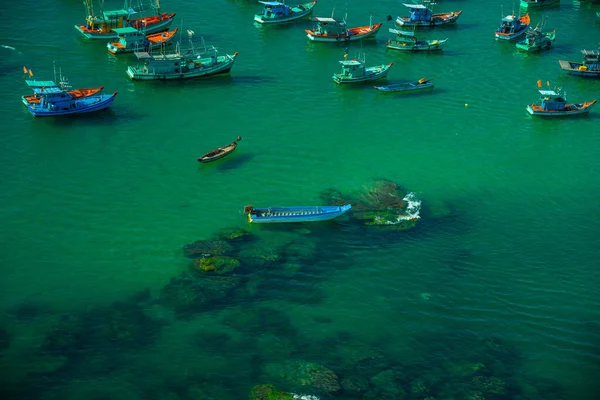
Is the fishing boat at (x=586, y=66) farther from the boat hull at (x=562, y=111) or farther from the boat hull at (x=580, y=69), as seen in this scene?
the boat hull at (x=562, y=111)

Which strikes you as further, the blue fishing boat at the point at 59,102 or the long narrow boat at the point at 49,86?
the long narrow boat at the point at 49,86

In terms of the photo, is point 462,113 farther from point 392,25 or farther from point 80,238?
point 80,238

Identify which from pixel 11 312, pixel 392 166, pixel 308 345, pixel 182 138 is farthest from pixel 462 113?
pixel 11 312

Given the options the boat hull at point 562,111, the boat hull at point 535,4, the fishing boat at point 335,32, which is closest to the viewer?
the boat hull at point 562,111

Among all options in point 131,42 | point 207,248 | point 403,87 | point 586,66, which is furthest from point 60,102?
point 586,66

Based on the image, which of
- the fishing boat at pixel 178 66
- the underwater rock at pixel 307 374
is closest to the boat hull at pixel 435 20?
the fishing boat at pixel 178 66
